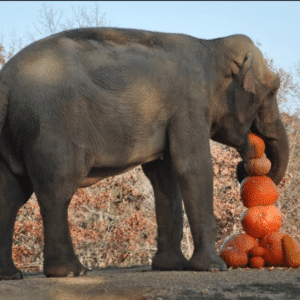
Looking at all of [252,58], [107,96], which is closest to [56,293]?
[107,96]

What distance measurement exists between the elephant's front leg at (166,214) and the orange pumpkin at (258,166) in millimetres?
846

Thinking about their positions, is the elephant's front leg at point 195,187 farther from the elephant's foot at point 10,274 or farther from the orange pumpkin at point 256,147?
the elephant's foot at point 10,274

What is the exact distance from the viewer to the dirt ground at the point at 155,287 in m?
4.02

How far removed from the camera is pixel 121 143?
17.0ft

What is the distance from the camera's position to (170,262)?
5.96 m

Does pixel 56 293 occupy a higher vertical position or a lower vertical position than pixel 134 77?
lower

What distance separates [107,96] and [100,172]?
2.47 feet

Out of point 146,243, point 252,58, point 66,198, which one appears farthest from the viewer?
point 146,243

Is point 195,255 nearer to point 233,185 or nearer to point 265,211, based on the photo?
point 265,211

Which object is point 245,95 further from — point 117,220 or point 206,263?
point 117,220

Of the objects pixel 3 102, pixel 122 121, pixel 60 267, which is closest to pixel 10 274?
pixel 60 267

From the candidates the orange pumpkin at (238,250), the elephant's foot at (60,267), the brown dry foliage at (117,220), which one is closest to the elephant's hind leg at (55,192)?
the elephant's foot at (60,267)

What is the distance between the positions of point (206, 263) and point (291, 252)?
105cm

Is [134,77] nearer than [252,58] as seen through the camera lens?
Yes
